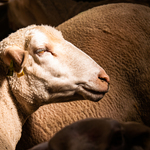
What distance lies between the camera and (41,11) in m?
2.99

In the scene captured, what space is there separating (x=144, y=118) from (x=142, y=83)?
0.90 feet

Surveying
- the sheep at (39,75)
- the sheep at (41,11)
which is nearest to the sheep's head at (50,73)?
the sheep at (39,75)

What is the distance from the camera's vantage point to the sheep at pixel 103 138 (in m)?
0.53

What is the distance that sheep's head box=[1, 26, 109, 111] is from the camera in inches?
40.8

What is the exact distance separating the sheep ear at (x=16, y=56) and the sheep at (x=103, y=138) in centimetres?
53

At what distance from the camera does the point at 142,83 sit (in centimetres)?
166

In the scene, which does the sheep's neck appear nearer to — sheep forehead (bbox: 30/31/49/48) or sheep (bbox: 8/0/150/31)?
sheep forehead (bbox: 30/31/49/48)

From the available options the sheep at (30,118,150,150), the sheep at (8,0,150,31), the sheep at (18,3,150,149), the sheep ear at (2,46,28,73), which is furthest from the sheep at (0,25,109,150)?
the sheep at (8,0,150,31)

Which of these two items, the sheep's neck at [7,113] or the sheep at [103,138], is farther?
the sheep's neck at [7,113]

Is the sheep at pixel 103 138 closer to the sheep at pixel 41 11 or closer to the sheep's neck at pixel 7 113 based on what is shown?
the sheep's neck at pixel 7 113

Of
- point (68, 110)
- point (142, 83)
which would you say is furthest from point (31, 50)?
point (142, 83)

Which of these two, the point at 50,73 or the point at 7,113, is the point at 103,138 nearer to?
the point at 50,73

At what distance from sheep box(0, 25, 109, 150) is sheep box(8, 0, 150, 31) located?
1956 millimetres

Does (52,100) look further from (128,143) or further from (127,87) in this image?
(127,87)
